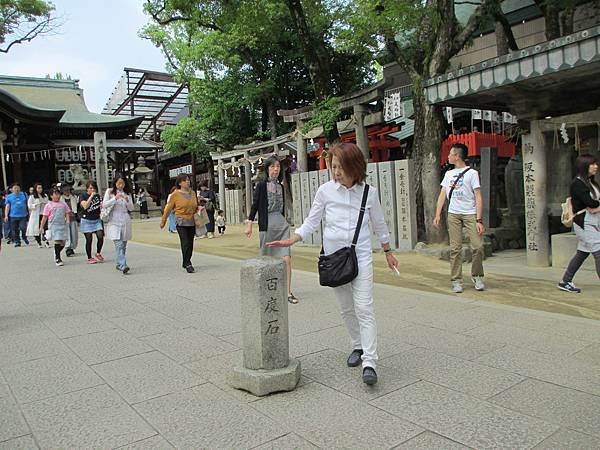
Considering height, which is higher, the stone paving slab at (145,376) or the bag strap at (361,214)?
the bag strap at (361,214)

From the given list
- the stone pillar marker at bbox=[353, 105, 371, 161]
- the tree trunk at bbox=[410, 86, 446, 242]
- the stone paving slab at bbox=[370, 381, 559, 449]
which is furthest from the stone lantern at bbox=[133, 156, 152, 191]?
the stone paving slab at bbox=[370, 381, 559, 449]

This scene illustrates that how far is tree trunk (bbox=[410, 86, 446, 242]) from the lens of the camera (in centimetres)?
1048

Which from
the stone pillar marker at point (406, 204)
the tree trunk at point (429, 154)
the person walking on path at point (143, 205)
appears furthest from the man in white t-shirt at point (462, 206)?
the person walking on path at point (143, 205)

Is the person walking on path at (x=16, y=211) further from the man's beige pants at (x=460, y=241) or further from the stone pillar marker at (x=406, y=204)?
the man's beige pants at (x=460, y=241)

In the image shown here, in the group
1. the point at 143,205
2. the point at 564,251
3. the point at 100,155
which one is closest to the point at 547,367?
the point at 564,251

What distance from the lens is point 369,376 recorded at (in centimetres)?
351

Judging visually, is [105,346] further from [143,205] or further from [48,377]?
[143,205]

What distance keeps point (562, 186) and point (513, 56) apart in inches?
162

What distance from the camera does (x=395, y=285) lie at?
24.6ft

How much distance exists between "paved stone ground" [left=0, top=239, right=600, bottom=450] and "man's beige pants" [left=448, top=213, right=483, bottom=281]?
535 millimetres

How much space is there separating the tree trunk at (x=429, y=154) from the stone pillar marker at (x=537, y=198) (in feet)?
6.84

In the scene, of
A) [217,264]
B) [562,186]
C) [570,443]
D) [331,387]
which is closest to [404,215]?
[562,186]

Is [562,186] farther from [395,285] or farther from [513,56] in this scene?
[395,285]

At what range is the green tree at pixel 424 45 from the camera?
9.98 meters
